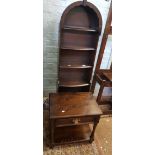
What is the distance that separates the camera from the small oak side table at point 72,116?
141cm

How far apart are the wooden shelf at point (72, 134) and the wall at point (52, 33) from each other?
27.0 inches

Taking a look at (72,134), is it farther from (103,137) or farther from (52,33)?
(52,33)

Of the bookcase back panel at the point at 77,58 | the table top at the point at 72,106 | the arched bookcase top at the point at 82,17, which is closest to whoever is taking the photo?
the table top at the point at 72,106

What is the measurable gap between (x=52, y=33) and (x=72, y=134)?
4.09 feet

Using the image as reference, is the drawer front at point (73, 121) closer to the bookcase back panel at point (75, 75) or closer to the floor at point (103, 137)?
the floor at point (103, 137)

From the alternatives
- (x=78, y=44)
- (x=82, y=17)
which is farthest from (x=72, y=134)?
(x=82, y=17)

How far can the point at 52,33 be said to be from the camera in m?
1.80

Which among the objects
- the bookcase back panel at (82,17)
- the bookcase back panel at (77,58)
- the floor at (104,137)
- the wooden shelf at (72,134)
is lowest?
the floor at (104,137)

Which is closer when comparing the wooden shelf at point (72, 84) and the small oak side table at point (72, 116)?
the small oak side table at point (72, 116)

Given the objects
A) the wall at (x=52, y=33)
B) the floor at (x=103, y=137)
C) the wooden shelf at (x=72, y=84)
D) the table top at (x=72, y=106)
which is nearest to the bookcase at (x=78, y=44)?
the wooden shelf at (x=72, y=84)

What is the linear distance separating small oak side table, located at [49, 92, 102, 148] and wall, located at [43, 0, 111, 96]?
535mm
